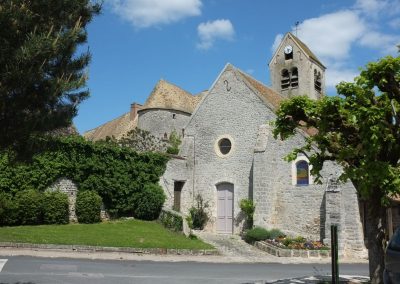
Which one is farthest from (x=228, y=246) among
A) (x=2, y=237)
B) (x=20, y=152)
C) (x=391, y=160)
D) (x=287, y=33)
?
(x=287, y=33)

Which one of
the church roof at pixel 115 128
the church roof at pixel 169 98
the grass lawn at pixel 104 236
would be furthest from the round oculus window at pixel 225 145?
the church roof at pixel 115 128

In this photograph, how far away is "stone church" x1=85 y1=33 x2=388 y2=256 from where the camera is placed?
64.0ft

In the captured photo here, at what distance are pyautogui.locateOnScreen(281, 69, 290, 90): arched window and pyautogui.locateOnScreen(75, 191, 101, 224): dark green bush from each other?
19980 mm

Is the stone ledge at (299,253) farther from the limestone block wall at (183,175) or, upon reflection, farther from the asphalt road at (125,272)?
the limestone block wall at (183,175)

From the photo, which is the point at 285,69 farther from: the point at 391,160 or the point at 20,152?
the point at 20,152

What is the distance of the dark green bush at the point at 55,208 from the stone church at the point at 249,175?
5528mm

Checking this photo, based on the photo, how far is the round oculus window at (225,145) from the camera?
78.4 ft

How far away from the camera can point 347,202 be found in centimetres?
1945

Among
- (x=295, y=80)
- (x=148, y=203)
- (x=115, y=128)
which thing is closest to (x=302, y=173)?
Answer: (x=148, y=203)

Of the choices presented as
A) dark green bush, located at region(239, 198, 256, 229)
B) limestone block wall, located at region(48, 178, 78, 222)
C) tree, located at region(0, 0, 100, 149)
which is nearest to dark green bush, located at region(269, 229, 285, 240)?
dark green bush, located at region(239, 198, 256, 229)

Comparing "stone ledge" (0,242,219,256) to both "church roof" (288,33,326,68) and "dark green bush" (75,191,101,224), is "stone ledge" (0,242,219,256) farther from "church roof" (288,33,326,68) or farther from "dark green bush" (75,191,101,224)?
"church roof" (288,33,326,68)

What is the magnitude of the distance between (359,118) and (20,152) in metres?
5.39

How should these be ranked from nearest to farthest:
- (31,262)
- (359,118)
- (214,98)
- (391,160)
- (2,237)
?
(359,118)
(391,160)
(31,262)
(2,237)
(214,98)

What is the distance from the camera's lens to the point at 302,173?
2130 centimetres
